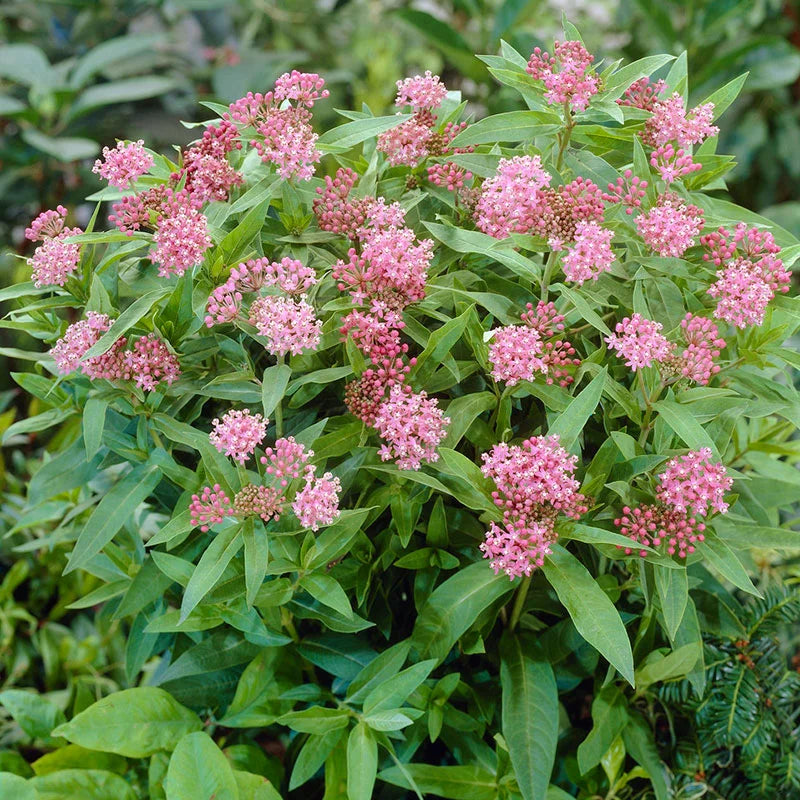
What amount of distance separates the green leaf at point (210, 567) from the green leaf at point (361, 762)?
0.18m

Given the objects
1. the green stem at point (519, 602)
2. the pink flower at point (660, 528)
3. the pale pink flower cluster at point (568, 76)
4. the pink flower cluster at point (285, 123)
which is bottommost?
the green stem at point (519, 602)

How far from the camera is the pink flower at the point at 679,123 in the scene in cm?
68

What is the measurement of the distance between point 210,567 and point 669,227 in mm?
390

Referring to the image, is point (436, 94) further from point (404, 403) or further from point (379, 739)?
point (379, 739)

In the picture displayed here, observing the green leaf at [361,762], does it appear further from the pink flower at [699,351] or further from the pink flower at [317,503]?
the pink flower at [699,351]

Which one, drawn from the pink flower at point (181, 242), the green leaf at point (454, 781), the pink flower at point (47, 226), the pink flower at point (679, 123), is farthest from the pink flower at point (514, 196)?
the green leaf at point (454, 781)

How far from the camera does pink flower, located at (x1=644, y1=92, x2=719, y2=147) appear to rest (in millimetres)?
684

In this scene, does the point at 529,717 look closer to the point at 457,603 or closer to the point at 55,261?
the point at 457,603

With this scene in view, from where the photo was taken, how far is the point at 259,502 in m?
0.61

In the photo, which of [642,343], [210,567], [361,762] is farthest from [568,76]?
[361,762]

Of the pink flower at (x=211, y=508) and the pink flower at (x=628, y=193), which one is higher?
the pink flower at (x=628, y=193)

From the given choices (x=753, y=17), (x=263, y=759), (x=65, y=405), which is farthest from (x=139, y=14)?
(x=263, y=759)

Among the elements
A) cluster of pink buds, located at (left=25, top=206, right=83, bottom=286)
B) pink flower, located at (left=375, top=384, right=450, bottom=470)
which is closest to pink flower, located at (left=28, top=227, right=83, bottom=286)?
cluster of pink buds, located at (left=25, top=206, right=83, bottom=286)

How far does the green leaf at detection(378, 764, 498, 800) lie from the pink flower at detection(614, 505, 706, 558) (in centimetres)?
25
